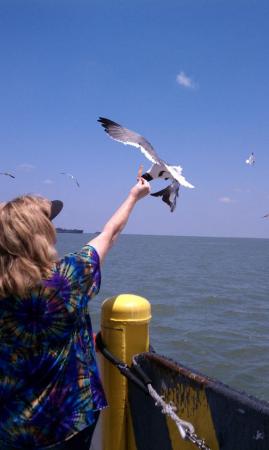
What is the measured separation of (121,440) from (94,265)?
59.4 inches

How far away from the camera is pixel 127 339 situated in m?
2.98

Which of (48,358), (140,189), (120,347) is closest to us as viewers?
(48,358)

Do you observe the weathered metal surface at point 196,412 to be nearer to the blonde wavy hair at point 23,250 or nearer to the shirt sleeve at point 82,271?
the shirt sleeve at point 82,271

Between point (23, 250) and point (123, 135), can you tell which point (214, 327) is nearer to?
point (123, 135)

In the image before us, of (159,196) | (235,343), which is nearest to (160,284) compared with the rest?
(235,343)

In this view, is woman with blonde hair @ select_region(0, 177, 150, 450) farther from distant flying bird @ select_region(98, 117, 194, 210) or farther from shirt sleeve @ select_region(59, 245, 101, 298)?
distant flying bird @ select_region(98, 117, 194, 210)

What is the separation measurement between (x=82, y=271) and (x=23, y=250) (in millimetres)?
252

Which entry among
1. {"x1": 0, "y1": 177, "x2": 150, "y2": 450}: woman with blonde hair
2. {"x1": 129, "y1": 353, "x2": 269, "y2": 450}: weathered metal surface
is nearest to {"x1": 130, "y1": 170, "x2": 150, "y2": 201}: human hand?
{"x1": 0, "y1": 177, "x2": 150, "y2": 450}: woman with blonde hair

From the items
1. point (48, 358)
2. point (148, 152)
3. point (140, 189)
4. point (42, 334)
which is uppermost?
point (148, 152)

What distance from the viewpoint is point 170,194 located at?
11.5 ft

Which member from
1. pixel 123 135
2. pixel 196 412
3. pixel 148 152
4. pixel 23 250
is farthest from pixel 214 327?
pixel 23 250

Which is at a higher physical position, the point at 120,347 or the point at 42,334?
the point at 42,334

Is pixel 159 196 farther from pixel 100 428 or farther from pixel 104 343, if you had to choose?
pixel 100 428

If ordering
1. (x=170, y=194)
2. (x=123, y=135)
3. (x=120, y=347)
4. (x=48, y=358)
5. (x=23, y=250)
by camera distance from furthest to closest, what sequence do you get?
(x=123, y=135) → (x=170, y=194) → (x=120, y=347) → (x=48, y=358) → (x=23, y=250)
